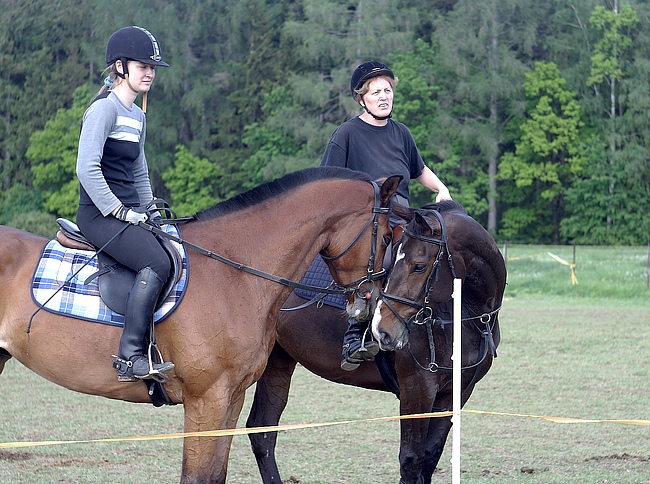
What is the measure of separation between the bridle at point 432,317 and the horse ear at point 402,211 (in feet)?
0.24

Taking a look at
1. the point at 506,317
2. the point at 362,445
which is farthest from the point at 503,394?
the point at 506,317

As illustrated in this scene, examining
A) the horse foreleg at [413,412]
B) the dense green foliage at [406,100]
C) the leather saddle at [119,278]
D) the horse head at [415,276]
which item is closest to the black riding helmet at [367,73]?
the horse head at [415,276]

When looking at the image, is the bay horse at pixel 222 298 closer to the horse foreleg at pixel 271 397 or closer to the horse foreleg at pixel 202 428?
the horse foreleg at pixel 202 428

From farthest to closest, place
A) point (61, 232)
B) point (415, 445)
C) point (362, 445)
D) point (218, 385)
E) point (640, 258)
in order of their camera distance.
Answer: point (640, 258)
point (362, 445)
point (415, 445)
point (61, 232)
point (218, 385)

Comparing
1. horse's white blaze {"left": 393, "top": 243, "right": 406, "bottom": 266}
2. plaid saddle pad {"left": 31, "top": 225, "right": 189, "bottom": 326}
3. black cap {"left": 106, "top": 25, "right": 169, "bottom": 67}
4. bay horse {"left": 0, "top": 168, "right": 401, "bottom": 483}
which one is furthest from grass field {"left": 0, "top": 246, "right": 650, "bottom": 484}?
black cap {"left": 106, "top": 25, "right": 169, "bottom": 67}

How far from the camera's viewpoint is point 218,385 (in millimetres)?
4719

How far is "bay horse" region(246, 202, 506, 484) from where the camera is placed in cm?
529

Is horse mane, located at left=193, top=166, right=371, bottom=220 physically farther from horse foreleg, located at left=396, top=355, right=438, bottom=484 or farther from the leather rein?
horse foreleg, located at left=396, top=355, right=438, bottom=484

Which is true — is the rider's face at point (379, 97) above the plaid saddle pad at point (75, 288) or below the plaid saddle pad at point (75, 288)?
above

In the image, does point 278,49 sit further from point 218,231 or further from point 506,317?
point 218,231

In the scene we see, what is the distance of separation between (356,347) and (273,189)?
48.9 inches

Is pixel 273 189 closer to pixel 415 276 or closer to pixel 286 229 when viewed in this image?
pixel 286 229

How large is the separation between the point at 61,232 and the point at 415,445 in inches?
98.4

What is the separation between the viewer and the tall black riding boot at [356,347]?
5.54m
